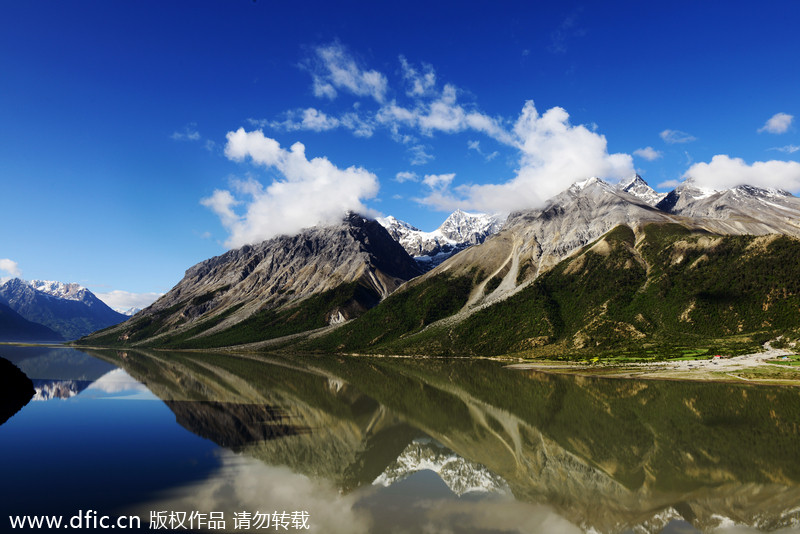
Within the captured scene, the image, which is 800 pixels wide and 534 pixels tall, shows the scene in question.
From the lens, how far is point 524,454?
135ft

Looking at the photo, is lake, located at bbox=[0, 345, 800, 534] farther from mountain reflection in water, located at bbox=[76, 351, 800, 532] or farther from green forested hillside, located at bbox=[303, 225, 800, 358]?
green forested hillside, located at bbox=[303, 225, 800, 358]

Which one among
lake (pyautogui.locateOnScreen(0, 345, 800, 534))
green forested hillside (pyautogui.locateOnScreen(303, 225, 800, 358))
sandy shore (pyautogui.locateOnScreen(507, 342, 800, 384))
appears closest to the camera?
lake (pyautogui.locateOnScreen(0, 345, 800, 534))

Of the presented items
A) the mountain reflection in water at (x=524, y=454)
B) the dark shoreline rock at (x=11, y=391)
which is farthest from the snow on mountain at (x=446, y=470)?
the dark shoreline rock at (x=11, y=391)

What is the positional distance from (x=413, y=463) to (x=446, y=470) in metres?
3.92

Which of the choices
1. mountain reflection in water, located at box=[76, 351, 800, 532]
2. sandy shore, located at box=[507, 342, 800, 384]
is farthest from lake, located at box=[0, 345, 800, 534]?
sandy shore, located at box=[507, 342, 800, 384]

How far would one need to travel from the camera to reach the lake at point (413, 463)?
25750mm

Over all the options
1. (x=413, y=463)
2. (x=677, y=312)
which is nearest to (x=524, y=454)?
(x=413, y=463)

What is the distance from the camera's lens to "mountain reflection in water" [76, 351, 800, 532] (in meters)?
27.1

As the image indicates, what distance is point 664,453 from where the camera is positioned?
3912cm

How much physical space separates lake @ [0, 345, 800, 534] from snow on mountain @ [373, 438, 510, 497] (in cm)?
26

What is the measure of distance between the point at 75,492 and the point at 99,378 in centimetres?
9683

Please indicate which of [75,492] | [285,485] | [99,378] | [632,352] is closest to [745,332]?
[632,352]

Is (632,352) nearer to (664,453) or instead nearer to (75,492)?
(664,453)

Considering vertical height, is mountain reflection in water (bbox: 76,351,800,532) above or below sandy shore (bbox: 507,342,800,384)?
above
